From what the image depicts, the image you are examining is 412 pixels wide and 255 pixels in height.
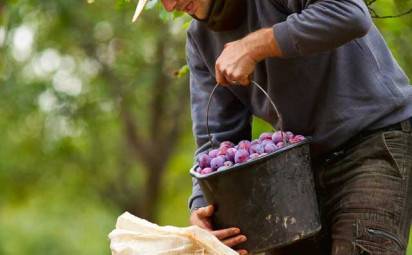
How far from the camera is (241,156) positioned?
3949mm

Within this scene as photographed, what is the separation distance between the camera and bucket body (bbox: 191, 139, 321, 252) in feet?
12.8

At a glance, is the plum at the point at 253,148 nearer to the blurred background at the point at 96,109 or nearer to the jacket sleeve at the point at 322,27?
the jacket sleeve at the point at 322,27

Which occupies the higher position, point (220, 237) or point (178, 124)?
point (220, 237)

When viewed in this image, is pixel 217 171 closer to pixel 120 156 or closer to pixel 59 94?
pixel 59 94

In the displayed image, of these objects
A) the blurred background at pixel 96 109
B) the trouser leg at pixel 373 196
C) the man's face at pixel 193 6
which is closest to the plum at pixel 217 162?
the trouser leg at pixel 373 196

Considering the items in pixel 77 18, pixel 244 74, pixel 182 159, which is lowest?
pixel 182 159

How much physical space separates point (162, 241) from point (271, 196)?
1.52 feet

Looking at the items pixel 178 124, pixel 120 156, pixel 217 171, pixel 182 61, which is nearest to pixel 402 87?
pixel 217 171

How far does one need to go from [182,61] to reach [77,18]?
170 cm

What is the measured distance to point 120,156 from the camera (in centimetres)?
2023

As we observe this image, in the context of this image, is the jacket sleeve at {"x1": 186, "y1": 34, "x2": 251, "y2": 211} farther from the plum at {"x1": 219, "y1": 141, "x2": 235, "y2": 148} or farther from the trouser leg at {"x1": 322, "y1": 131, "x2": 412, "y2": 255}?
the trouser leg at {"x1": 322, "y1": 131, "x2": 412, "y2": 255}

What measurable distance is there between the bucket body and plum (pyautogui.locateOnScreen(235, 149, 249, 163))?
91 millimetres

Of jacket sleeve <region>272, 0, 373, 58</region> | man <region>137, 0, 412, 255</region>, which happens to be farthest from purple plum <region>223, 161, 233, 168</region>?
jacket sleeve <region>272, 0, 373, 58</region>

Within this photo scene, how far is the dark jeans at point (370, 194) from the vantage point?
397cm
